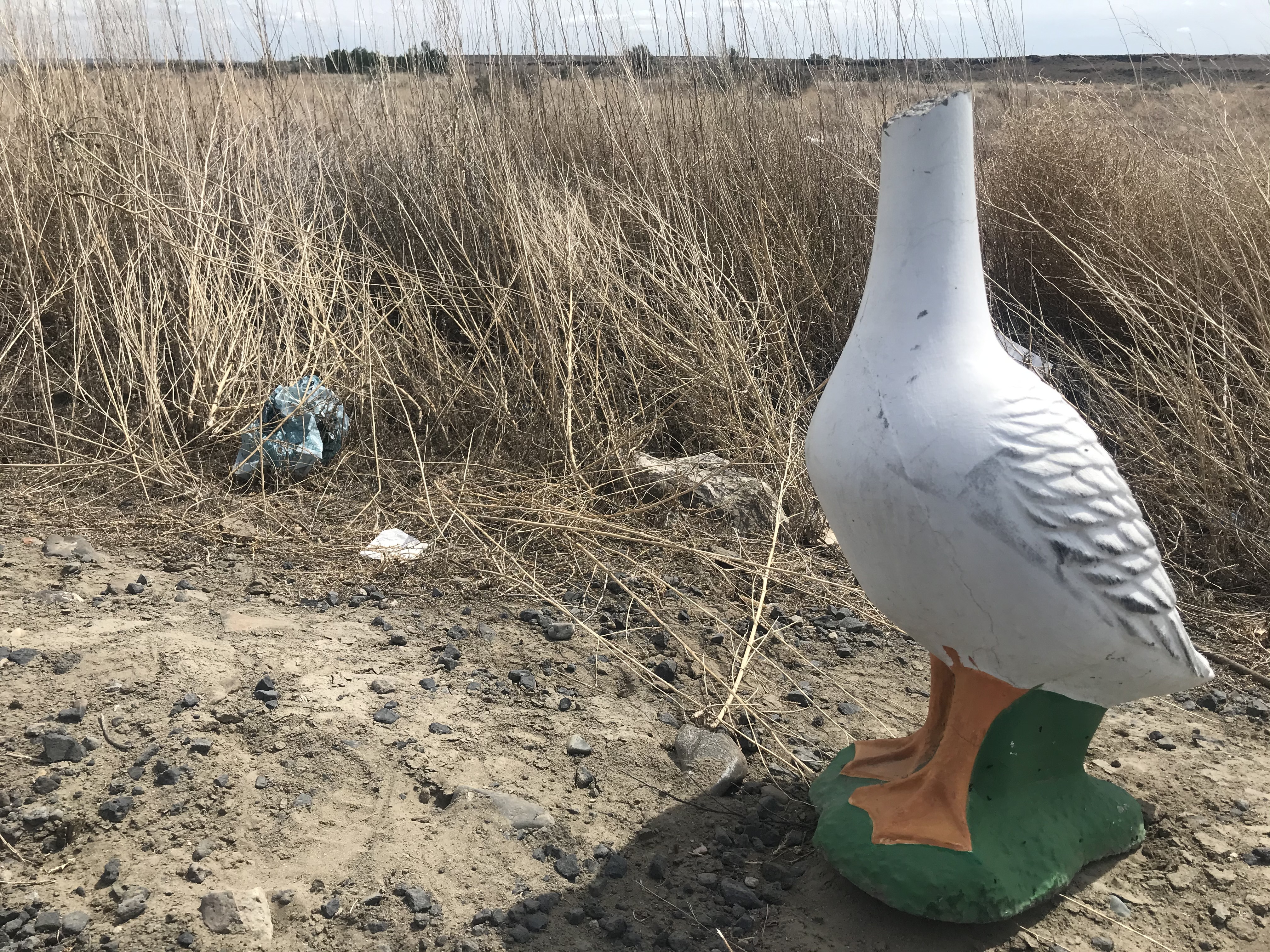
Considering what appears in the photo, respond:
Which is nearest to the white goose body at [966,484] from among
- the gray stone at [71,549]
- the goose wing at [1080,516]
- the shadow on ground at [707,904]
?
the goose wing at [1080,516]

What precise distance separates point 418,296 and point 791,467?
183 centimetres

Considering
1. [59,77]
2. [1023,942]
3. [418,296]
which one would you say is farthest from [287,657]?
[59,77]

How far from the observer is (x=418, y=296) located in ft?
13.5

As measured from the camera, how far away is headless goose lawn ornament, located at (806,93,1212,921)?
145 cm

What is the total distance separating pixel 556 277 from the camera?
3.57 meters

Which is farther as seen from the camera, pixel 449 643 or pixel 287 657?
pixel 449 643

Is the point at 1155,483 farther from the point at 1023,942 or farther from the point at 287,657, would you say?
the point at 287,657

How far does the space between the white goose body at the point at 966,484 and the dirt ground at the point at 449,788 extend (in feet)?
1.80

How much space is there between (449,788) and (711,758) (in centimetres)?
57

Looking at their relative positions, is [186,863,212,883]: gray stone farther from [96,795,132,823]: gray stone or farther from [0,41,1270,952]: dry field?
[96,795,132,823]: gray stone

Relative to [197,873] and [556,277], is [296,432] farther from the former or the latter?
[197,873]

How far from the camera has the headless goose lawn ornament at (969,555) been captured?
1.45 m

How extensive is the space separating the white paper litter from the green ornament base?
4.91ft

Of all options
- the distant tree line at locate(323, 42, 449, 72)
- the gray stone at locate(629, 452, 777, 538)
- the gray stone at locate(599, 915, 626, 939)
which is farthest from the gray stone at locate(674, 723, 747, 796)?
the distant tree line at locate(323, 42, 449, 72)
